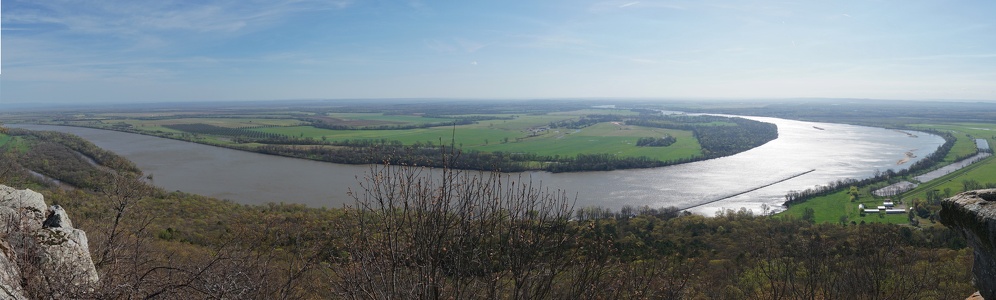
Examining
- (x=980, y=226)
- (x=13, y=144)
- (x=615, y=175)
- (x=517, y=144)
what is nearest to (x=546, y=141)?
(x=517, y=144)

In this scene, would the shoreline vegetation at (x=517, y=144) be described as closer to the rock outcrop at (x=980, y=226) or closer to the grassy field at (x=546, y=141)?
the grassy field at (x=546, y=141)

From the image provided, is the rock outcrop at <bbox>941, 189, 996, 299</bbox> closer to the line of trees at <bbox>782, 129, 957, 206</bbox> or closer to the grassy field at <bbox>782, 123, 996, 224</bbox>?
the grassy field at <bbox>782, 123, 996, 224</bbox>

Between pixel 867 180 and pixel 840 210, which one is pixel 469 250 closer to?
pixel 840 210

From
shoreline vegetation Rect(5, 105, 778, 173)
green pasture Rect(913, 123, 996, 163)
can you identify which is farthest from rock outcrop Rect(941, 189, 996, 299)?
green pasture Rect(913, 123, 996, 163)

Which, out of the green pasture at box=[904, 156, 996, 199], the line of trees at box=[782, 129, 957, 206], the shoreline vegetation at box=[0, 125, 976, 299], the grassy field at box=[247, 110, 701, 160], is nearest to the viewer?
the shoreline vegetation at box=[0, 125, 976, 299]

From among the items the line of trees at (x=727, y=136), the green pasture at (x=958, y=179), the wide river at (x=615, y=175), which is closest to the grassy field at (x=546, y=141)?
the line of trees at (x=727, y=136)
